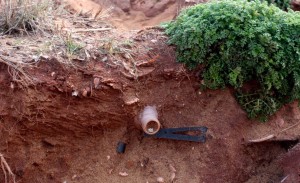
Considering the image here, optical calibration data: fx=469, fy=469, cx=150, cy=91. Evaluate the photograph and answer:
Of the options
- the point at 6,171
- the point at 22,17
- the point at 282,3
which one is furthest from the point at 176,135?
the point at 282,3

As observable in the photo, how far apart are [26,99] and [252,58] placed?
2.04m

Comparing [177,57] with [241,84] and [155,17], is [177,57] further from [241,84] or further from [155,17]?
[155,17]

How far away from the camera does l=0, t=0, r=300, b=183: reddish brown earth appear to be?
14.0 ft

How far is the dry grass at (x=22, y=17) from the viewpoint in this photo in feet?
15.3

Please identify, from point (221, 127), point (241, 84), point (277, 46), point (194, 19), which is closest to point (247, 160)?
point (221, 127)

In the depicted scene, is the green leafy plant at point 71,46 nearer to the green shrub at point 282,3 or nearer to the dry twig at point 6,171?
the dry twig at point 6,171

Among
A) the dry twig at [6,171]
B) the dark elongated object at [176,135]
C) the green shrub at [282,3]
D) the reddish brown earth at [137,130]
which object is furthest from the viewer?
the green shrub at [282,3]

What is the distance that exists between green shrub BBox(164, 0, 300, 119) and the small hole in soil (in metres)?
0.63

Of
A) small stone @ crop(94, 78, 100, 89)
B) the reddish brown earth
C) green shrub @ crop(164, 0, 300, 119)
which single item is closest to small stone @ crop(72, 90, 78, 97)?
the reddish brown earth

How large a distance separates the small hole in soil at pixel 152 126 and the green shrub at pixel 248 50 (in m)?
0.63

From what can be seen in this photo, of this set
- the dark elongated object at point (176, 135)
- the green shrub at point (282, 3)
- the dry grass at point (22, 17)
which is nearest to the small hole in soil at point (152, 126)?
the dark elongated object at point (176, 135)

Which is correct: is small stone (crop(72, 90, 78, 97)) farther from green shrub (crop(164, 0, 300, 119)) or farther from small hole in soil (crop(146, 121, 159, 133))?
green shrub (crop(164, 0, 300, 119))

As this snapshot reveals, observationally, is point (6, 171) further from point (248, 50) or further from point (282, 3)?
point (282, 3)

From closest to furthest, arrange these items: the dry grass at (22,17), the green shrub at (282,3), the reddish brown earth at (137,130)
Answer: the reddish brown earth at (137,130) < the dry grass at (22,17) < the green shrub at (282,3)
